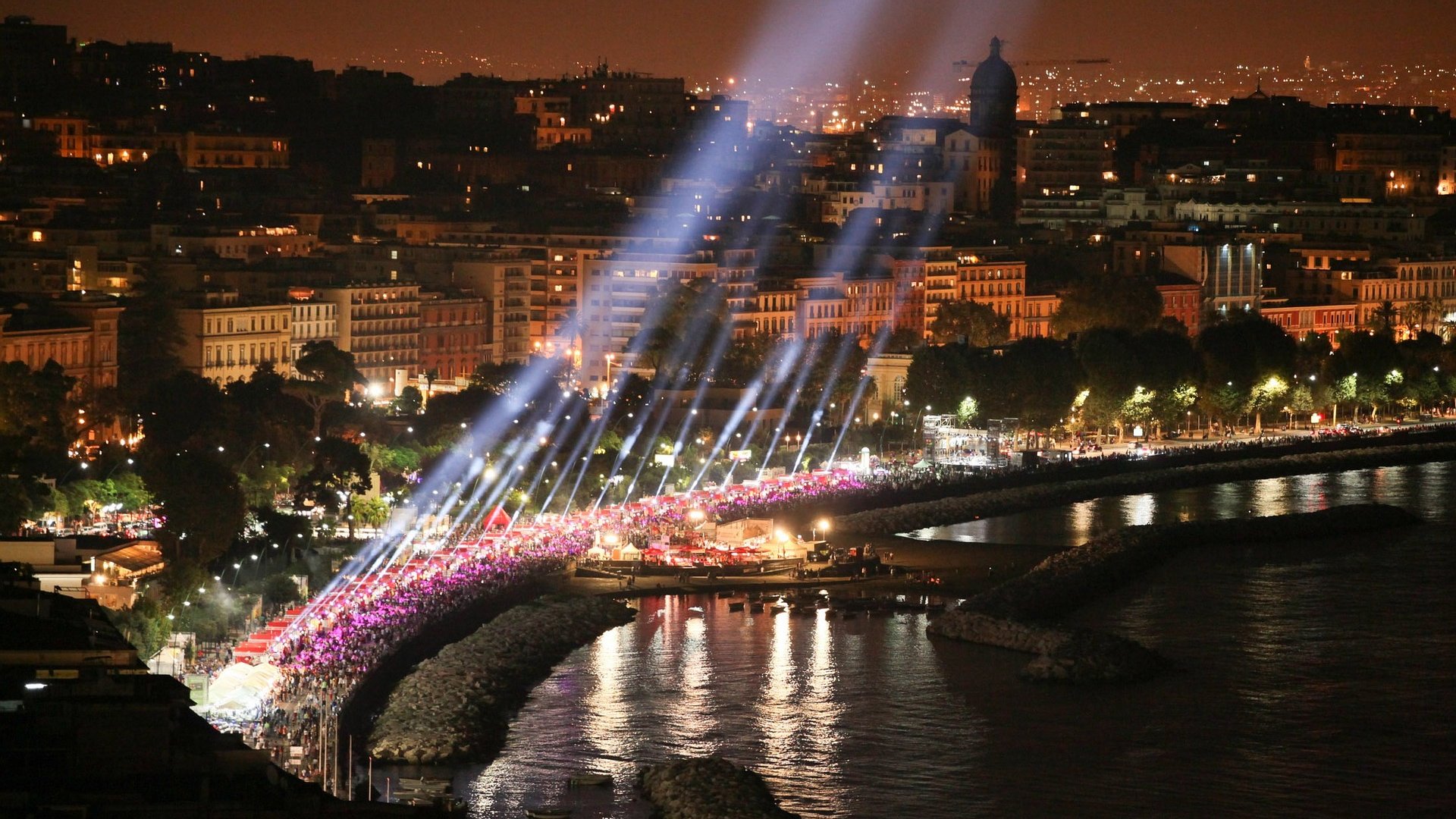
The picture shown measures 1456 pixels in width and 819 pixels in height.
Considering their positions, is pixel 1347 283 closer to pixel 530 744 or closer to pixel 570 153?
pixel 570 153

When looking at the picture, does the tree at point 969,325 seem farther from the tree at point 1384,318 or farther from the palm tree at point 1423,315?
the palm tree at point 1423,315

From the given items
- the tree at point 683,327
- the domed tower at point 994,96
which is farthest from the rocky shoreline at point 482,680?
the domed tower at point 994,96

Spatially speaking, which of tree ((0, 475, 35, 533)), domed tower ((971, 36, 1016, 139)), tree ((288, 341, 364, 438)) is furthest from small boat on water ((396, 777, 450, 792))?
domed tower ((971, 36, 1016, 139))

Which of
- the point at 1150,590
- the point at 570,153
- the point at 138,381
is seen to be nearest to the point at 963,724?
the point at 1150,590

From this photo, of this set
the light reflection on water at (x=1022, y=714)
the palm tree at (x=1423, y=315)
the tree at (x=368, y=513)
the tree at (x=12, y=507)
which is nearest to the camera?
the light reflection on water at (x=1022, y=714)

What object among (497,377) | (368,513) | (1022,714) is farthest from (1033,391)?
(1022,714)

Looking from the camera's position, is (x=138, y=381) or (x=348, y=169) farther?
(x=348, y=169)
